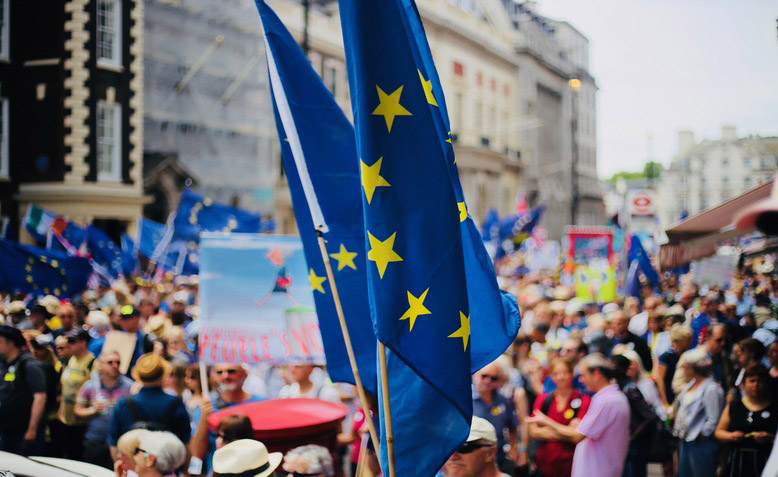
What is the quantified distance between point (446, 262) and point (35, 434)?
478 cm

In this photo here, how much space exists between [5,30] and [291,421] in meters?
19.9

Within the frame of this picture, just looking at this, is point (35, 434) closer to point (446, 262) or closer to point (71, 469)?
point (71, 469)

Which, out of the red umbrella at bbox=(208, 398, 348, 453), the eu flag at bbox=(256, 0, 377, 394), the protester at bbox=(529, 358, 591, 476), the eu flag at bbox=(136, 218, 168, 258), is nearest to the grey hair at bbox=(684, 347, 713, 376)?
the protester at bbox=(529, 358, 591, 476)

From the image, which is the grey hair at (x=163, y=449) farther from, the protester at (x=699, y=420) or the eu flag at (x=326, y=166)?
the protester at (x=699, y=420)

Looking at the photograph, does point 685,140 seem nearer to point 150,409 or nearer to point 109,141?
point 109,141

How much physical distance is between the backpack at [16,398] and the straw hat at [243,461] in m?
3.25

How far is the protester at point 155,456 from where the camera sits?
4.63 meters

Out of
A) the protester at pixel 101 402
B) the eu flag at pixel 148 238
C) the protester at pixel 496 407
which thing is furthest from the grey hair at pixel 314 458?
the eu flag at pixel 148 238

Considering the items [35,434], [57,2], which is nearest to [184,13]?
[57,2]

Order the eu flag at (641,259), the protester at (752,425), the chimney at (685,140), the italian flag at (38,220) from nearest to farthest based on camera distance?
1. the protester at (752,425)
2. the eu flag at (641,259)
3. the italian flag at (38,220)
4. the chimney at (685,140)

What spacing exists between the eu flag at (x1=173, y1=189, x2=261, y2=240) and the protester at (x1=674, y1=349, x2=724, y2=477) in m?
11.2

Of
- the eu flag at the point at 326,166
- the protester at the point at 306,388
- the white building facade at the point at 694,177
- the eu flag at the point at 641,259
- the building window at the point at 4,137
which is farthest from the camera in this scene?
the white building facade at the point at 694,177

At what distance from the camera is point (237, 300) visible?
6.36m

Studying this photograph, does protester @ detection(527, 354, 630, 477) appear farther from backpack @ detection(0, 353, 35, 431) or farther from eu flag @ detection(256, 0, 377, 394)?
backpack @ detection(0, 353, 35, 431)
